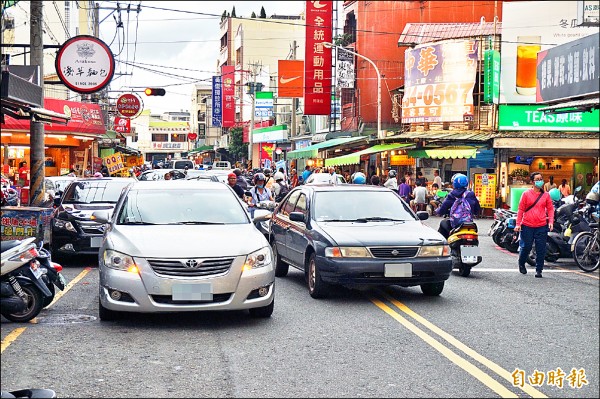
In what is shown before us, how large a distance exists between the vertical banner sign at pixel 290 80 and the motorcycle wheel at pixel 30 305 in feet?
136

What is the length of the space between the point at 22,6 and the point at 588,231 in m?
26.6

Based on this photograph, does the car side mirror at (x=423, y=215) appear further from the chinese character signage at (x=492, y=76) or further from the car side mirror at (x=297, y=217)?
the chinese character signage at (x=492, y=76)

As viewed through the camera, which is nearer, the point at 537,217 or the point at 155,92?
the point at 537,217

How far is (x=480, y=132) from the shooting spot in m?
31.3

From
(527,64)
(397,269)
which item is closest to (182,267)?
(397,269)

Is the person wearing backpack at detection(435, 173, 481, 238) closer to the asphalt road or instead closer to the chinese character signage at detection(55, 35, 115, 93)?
the asphalt road

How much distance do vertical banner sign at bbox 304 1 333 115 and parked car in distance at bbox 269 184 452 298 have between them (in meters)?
32.0

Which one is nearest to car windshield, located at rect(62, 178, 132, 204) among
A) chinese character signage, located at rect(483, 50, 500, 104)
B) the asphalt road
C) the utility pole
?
the utility pole

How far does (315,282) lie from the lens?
1058 centimetres

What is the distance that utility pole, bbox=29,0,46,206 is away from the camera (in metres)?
17.6

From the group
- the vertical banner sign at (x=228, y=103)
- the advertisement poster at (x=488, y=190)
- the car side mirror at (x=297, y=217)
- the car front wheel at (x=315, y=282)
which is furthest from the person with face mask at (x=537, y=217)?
the vertical banner sign at (x=228, y=103)

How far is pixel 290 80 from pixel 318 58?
6.49m

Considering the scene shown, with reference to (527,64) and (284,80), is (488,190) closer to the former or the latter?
(527,64)

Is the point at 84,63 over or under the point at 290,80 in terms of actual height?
under
